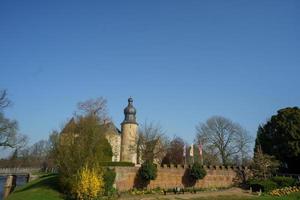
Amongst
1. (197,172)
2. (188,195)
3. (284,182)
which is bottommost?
(188,195)

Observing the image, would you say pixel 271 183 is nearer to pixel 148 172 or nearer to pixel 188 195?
pixel 188 195

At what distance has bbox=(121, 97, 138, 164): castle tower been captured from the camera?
2507 inches

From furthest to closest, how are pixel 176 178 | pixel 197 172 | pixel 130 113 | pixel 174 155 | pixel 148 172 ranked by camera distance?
pixel 130 113 < pixel 174 155 < pixel 197 172 < pixel 176 178 < pixel 148 172

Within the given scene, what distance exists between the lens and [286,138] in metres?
45.5

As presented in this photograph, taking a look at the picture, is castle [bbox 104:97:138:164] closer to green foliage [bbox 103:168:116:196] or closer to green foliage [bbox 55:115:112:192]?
green foliage [bbox 55:115:112:192]

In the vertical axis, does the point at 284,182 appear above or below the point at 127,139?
below

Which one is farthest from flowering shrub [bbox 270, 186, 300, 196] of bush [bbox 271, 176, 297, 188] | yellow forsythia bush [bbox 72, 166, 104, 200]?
yellow forsythia bush [bbox 72, 166, 104, 200]

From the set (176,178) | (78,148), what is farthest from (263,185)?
(78,148)

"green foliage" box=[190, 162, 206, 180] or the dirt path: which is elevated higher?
"green foliage" box=[190, 162, 206, 180]

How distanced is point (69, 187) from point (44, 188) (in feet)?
11.8

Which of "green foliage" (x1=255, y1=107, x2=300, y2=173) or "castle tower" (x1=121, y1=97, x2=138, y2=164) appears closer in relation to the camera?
"green foliage" (x1=255, y1=107, x2=300, y2=173)

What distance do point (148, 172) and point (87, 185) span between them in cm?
943

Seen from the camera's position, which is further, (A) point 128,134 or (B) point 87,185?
(A) point 128,134

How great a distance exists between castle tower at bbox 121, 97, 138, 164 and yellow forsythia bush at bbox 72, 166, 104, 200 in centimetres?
3505
